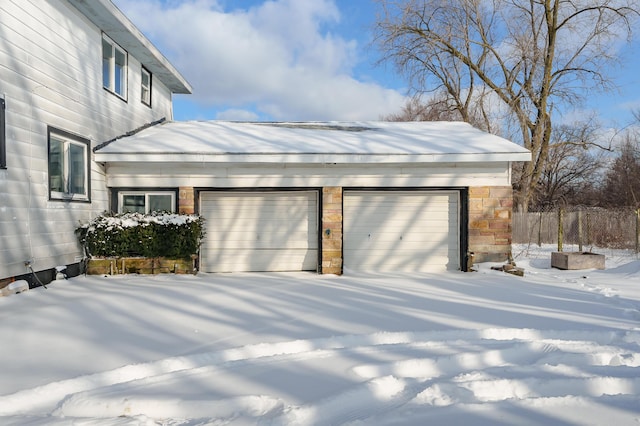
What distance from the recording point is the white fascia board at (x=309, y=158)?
813 centimetres

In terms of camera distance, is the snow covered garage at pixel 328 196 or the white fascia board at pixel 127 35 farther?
the snow covered garage at pixel 328 196

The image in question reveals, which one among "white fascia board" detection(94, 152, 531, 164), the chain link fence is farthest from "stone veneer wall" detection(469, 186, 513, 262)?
the chain link fence

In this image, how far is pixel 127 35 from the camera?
8805mm

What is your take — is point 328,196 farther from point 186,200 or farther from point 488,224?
point 488,224

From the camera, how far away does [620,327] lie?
14.5ft

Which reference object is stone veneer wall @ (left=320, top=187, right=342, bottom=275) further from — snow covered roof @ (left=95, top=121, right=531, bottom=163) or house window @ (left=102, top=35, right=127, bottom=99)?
house window @ (left=102, top=35, right=127, bottom=99)

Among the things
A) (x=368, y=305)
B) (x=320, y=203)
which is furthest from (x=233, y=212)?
(x=368, y=305)

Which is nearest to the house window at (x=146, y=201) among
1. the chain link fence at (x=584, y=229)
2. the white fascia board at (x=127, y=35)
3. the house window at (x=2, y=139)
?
the house window at (x=2, y=139)

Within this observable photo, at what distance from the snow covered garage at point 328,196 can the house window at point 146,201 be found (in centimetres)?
2

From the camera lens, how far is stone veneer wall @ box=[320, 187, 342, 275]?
834 centimetres

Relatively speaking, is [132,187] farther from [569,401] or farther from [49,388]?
[569,401]

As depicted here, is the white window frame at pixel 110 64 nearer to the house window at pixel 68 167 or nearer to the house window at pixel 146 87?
the house window at pixel 146 87

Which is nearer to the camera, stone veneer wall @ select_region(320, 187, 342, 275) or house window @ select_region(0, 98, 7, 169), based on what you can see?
house window @ select_region(0, 98, 7, 169)

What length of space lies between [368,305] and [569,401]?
112 inches
